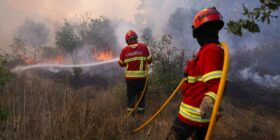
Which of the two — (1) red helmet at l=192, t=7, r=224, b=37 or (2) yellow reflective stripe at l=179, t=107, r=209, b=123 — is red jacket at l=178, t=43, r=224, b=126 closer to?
(2) yellow reflective stripe at l=179, t=107, r=209, b=123

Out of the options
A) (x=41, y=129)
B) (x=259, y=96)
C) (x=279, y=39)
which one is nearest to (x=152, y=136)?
(x=41, y=129)

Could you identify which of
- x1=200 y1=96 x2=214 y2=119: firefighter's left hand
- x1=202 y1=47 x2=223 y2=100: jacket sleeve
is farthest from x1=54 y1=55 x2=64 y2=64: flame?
x1=200 y1=96 x2=214 y2=119: firefighter's left hand

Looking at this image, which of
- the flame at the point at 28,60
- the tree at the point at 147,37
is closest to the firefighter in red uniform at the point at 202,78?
the tree at the point at 147,37

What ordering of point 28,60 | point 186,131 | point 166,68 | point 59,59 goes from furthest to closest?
point 59,59 → point 28,60 → point 166,68 → point 186,131

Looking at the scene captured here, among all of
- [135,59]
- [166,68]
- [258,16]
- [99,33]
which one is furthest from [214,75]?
[99,33]

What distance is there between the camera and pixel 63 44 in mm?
15852

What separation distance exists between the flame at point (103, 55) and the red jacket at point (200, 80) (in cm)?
1528

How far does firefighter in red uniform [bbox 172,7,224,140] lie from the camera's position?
2.30 meters

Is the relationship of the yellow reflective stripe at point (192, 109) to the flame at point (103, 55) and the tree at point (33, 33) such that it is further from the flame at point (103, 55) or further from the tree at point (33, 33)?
the tree at point (33, 33)

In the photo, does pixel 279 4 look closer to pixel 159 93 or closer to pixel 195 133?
pixel 195 133

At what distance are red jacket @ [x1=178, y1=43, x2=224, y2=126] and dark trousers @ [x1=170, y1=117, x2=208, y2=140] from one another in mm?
64

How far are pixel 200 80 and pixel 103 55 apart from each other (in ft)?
53.8

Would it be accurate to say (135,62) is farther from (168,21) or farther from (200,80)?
(168,21)

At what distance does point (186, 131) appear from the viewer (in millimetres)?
2768
